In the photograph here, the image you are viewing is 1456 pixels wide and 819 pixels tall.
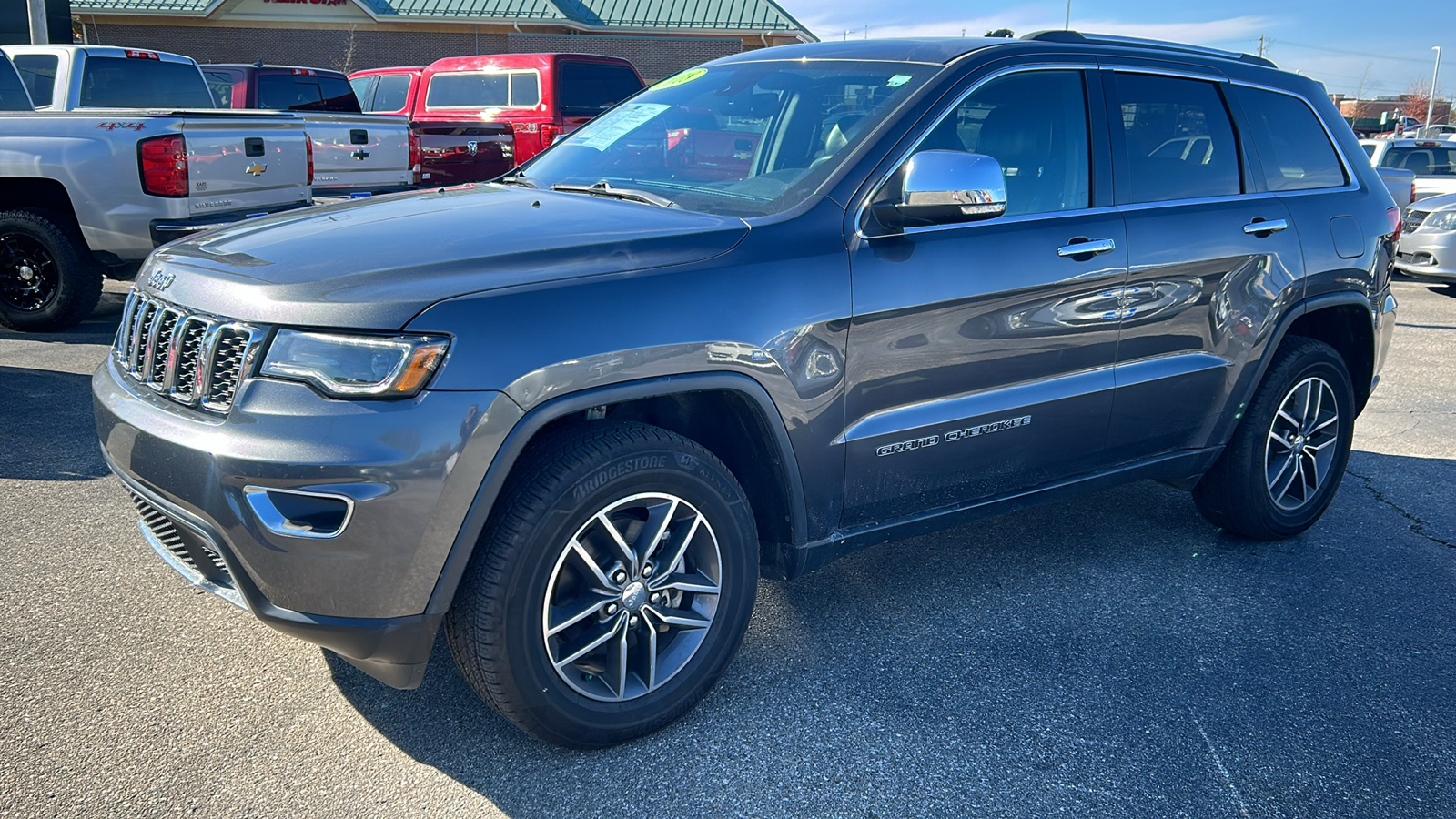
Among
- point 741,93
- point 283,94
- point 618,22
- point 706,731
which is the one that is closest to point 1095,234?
point 741,93

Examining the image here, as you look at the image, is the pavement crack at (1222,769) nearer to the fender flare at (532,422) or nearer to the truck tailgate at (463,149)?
the fender flare at (532,422)

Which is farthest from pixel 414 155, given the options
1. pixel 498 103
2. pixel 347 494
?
pixel 347 494

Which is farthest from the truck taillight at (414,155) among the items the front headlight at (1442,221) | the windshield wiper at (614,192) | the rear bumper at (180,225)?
the front headlight at (1442,221)

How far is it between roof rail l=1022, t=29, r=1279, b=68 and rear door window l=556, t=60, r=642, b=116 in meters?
9.73

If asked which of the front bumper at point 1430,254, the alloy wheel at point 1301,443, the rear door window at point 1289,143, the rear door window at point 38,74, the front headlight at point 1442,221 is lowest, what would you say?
the front bumper at point 1430,254

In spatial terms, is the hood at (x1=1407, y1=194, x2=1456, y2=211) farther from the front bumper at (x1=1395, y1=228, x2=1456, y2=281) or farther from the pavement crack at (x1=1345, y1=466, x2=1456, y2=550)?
the pavement crack at (x1=1345, y1=466, x2=1456, y2=550)

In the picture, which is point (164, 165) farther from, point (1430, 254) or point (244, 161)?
point (1430, 254)

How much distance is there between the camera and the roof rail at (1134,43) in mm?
3787

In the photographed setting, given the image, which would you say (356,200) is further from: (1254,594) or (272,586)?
(1254,594)

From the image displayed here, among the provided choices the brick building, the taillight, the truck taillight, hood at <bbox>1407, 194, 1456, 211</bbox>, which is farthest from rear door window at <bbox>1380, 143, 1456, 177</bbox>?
the brick building

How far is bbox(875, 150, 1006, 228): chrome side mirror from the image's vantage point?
2.94 meters

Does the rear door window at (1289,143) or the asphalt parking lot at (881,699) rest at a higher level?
the rear door window at (1289,143)

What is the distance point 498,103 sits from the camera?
13.6m

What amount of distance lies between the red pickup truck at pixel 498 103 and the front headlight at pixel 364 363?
9969 mm
